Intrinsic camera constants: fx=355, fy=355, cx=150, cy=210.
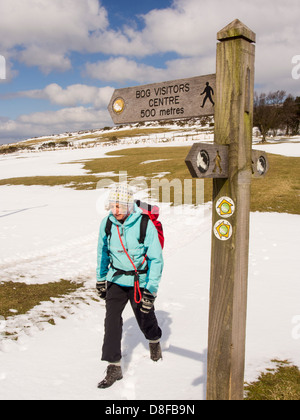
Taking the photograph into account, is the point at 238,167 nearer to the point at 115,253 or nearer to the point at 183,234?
the point at 115,253

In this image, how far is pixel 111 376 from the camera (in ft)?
12.7

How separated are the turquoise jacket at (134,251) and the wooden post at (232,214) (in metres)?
0.91

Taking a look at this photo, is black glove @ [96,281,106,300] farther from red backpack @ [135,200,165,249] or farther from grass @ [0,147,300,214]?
grass @ [0,147,300,214]

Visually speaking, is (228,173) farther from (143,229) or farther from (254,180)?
(254,180)

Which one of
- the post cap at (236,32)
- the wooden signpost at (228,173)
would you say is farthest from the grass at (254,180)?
the post cap at (236,32)

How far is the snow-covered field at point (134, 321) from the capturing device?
3.93m

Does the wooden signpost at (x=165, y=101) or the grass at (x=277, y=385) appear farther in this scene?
the grass at (x=277, y=385)

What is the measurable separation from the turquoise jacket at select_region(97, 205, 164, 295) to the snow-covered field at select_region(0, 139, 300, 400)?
44.1 inches

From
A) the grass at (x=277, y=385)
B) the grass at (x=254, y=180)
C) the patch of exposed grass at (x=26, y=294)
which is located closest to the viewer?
the grass at (x=277, y=385)

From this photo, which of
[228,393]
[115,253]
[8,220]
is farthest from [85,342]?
[8,220]

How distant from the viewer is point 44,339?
507 cm

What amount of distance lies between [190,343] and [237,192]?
2.84 meters

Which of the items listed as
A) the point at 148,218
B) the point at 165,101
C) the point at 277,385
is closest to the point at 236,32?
the point at 165,101

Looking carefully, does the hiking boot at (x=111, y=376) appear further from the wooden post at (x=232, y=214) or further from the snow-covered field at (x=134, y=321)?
the wooden post at (x=232, y=214)
